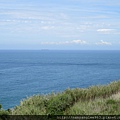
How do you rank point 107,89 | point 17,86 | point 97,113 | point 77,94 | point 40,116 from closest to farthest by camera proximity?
1. point 40,116
2. point 97,113
3. point 77,94
4. point 107,89
5. point 17,86

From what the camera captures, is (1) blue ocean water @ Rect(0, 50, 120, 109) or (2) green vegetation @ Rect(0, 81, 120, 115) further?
(1) blue ocean water @ Rect(0, 50, 120, 109)

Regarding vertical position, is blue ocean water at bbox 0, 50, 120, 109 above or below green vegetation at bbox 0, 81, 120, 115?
below

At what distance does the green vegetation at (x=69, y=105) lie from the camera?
9062 millimetres

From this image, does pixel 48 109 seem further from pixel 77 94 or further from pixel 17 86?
pixel 17 86

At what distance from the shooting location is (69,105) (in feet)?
36.0

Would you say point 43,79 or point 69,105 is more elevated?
point 69,105

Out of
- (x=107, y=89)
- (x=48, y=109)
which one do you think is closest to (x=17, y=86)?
(x=107, y=89)

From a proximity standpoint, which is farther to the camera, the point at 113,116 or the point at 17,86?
the point at 17,86

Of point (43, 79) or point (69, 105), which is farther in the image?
point (43, 79)

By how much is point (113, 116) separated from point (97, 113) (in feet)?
1.83

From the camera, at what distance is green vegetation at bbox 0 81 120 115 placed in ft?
29.7

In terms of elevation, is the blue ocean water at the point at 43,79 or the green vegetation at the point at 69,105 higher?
the green vegetation at the point at 69,105

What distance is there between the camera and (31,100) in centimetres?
1041

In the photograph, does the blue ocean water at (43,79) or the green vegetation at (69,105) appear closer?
the green vegetation at (69,105)
